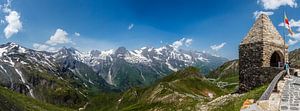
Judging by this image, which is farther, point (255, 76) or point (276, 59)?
point (276, 59)

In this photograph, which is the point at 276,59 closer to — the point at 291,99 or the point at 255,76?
the point at 255,76

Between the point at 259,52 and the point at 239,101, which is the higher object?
the point at 259,52

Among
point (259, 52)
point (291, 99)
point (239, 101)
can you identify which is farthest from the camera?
point (259, 52)

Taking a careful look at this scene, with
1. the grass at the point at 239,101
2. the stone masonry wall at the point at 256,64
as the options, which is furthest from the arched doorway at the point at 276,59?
the grass at the point at 239,101

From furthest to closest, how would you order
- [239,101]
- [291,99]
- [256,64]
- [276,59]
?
[276,59] → [256,64] → [239,101] → [291,99]

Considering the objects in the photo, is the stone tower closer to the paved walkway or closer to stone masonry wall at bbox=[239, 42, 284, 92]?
stone masonry wall at bbox=[239, 42, 284, 92]

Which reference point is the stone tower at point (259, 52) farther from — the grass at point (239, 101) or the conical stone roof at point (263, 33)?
the grass at point (239, 101)

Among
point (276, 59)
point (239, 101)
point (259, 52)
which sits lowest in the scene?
point (239, 101)

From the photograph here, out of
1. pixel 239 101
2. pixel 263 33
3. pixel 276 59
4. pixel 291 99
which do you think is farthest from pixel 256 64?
pixel 291 99
